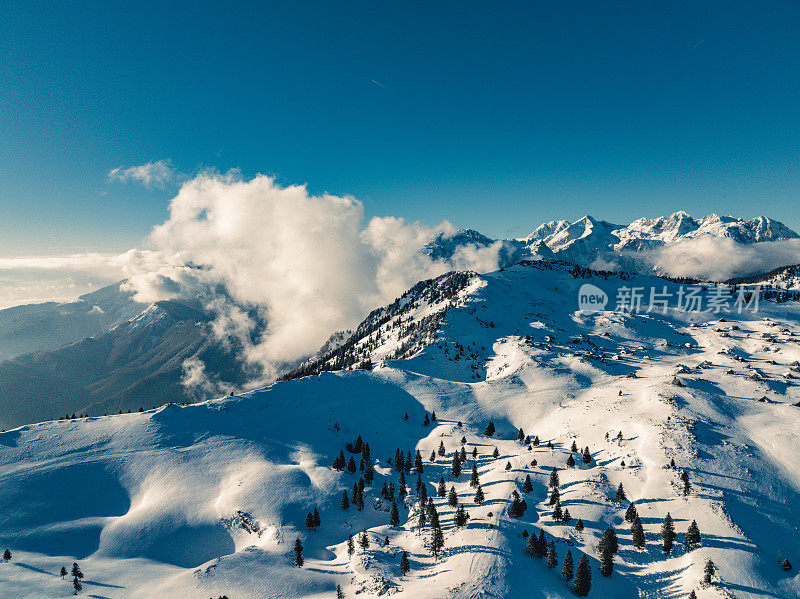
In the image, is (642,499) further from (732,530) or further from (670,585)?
(670,585)

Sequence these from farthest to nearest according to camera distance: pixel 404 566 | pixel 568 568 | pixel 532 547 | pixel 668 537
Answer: pixel 532 547 → pixel 668 537 → pixel 404 566 → pixel 568 568

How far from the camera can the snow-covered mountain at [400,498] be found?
196 feet

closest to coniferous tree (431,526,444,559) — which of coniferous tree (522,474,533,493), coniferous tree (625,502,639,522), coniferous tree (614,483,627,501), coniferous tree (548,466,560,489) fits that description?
coniferous tree (522,474,533,493)

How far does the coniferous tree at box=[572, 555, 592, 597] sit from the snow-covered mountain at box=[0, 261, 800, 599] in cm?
214

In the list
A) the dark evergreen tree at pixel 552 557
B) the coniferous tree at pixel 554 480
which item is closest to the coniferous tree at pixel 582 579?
the dark evergreen tree at pixel 552 557

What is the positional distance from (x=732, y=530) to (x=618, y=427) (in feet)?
141

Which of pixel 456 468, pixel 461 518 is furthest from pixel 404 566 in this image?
pixel 456 468

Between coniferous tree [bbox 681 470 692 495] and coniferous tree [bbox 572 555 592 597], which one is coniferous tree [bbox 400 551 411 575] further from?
coniferous tree [bbox 681 470 692 495]

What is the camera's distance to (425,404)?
151 meters

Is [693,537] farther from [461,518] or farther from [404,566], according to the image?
[404,566]

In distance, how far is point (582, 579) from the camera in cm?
5678

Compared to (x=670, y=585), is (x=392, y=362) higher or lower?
higher

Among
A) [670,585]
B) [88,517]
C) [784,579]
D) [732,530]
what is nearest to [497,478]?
[670,585]

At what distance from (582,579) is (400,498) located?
46.1m
